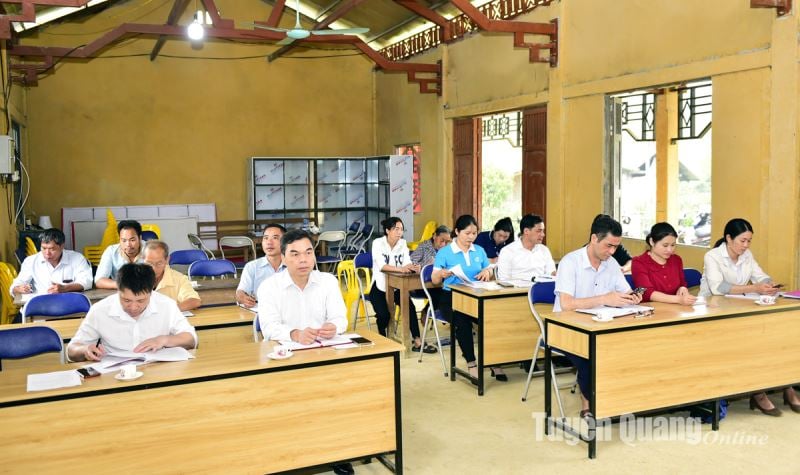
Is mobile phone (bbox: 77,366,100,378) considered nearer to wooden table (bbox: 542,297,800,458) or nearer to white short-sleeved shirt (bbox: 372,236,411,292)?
wooden table (bbox: 542,297,800,458)

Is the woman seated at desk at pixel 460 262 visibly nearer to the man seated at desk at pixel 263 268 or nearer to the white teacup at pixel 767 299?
the man seated at desk at pixel 263 268

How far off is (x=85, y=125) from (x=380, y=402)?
35.3 ft

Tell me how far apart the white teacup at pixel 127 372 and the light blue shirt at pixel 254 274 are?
7.37 ft

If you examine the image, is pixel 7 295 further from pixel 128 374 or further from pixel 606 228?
pixel 606 228

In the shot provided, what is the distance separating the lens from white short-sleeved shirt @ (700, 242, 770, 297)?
5672 millimetres

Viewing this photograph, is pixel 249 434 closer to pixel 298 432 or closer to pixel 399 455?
pixel 298 432

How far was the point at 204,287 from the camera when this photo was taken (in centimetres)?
619

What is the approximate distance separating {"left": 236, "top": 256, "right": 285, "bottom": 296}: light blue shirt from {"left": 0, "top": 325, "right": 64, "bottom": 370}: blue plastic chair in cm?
172

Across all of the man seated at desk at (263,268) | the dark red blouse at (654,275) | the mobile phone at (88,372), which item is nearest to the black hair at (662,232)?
the dark red blouse at (654,275)

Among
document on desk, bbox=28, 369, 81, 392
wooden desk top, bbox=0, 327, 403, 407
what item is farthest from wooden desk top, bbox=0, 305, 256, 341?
document on desk, bbox=28, 369, 81, 392

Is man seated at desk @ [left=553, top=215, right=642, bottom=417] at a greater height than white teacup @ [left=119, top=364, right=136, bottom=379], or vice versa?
man seated at desk @ [left=553, top=215, right=642, bottom=417]

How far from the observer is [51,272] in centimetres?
639

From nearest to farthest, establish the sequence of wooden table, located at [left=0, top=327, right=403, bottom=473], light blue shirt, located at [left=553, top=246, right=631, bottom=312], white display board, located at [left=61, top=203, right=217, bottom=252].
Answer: wooden table, located at [left=0, top=327, right=403, bottom=473]
light blue shirt, located at [left=553, top=246, right=631, bottom=312]
white display board, located at [left=61, top=203, right=217, bottom=252]

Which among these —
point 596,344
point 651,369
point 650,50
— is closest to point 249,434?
point 596,344
